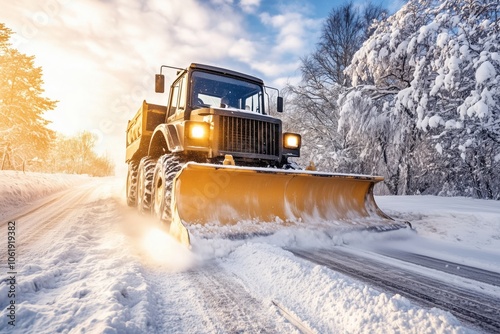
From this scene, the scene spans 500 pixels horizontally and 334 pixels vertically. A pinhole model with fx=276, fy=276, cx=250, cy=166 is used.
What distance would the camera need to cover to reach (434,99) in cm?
806

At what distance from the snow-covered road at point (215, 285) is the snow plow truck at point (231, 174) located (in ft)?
1.27

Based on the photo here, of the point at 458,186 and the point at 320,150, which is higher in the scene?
the point at 320,150

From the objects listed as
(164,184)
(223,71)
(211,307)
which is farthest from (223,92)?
(211,307)

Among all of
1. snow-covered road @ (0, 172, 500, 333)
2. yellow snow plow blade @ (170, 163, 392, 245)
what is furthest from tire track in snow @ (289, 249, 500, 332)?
yellow snow plow blade @ (170, 163, 392, 245)

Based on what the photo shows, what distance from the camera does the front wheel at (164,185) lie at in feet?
12.7

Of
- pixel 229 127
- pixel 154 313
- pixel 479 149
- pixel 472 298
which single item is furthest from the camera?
pixel 479 149

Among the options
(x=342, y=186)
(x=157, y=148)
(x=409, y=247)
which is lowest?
(x=409, y=247)

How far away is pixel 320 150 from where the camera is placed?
44.4 feet

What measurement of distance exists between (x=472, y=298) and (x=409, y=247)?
188 cm

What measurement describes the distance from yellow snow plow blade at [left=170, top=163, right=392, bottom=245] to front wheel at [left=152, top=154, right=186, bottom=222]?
427mm

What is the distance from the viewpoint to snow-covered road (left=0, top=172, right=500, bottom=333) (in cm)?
153

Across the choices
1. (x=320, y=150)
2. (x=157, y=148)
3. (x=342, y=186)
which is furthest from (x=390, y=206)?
(x=320, y=150)

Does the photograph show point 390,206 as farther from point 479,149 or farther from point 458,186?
point 458,186

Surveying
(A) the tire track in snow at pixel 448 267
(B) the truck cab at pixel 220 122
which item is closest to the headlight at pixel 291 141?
(B) the truck cab at pixel 220 122
